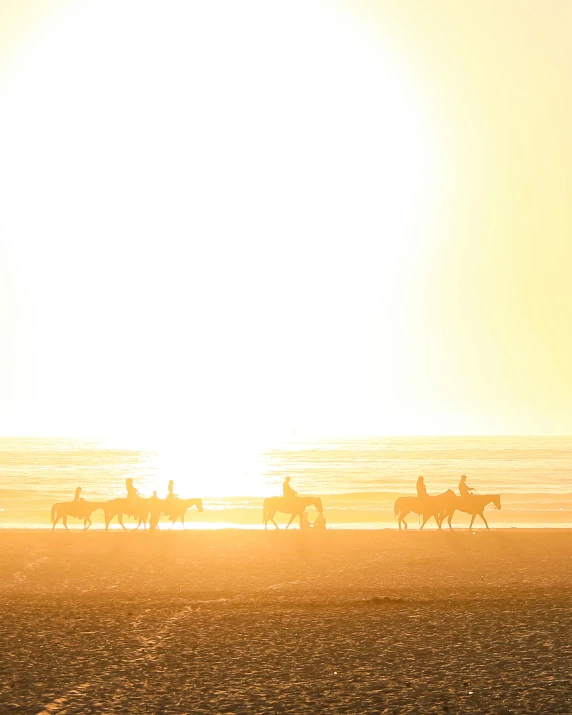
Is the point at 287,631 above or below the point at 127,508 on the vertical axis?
below

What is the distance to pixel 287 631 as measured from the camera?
1523 centimetres

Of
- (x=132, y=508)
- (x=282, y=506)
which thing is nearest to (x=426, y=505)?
(x=282, y=506)

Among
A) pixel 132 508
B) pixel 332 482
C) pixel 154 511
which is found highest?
pixel 332 482

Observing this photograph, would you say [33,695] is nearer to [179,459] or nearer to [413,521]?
[413,521]

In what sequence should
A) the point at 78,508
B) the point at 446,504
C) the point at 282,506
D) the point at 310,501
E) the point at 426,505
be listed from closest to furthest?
the point at 446,504, the point at 426,505, the point at 78,508, the point at 310,501, the point at 282,506

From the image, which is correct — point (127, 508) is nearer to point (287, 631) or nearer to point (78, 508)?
point (78, 508)

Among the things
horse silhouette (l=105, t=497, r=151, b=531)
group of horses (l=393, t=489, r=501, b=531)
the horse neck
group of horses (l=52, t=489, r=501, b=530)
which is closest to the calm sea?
group of horses (l=52, t=489, r=501, b=530)

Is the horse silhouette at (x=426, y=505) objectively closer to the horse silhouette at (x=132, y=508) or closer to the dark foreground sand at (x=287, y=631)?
the dark foreground sand at (x=287, y=631)

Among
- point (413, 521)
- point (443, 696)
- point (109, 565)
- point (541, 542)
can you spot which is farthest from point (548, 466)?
point (443, 696)

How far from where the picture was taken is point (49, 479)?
92188 millimetres

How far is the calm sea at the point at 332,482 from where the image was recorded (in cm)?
4947

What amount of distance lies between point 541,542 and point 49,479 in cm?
7263

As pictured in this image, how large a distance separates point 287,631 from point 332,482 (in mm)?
75229

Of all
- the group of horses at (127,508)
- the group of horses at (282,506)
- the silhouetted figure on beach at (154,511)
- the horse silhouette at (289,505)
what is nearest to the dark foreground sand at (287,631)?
the group of horses at (282,506)
